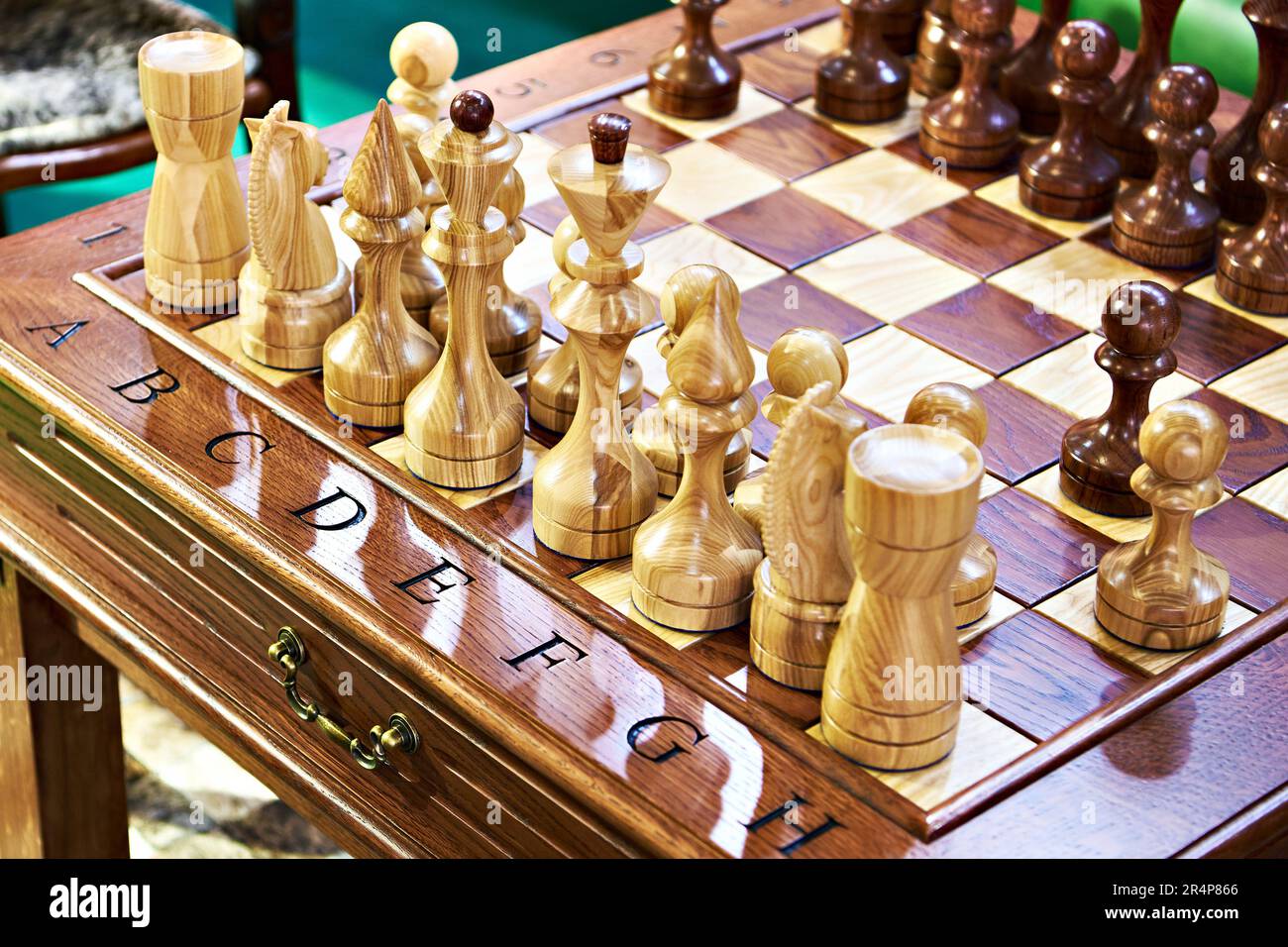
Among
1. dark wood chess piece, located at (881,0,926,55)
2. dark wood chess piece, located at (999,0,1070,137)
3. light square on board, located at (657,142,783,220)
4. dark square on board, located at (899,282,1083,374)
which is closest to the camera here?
dark square on board, located at (899,282,1083,374)

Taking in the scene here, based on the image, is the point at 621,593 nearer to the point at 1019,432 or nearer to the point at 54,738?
the point at 1019,432

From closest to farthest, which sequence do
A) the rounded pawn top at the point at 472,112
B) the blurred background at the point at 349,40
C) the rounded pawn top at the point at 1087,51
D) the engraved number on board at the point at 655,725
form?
1. the engraved number on board at the point at 655,725
2. the rounded pawn top at the point at 472,112
3. the rounded pawn top at the point at 1087,51
4. the blurred background at the point at 349,40

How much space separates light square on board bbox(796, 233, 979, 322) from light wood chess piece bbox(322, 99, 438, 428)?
42 centimetres

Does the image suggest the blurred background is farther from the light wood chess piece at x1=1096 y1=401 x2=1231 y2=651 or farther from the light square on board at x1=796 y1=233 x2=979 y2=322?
the light wood chess piece at x1=1096 y1=401 x2=1231 y2=651

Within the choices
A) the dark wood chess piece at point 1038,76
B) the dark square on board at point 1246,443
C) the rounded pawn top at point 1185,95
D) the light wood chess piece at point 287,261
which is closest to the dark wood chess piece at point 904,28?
the dark wood chess piece at point 1038,76

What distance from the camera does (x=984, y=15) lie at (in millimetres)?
1706

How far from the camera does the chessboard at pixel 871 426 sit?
3.43ft

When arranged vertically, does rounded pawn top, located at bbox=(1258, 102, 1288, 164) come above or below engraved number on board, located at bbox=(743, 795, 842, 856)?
above

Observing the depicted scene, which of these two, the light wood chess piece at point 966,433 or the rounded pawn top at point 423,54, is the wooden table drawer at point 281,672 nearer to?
the light wood chess piece at point 966,433

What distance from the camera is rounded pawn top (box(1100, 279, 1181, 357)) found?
4.10 ft

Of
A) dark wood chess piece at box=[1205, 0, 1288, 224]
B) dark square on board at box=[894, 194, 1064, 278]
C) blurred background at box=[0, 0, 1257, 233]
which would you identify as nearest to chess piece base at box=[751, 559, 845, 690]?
dark square on board at box=[894, 194, 1064, 278]

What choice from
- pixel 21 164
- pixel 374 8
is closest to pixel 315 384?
pixel 21 164

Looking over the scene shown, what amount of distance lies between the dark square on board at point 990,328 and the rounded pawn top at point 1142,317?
0.22m

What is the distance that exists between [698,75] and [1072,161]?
421mm
